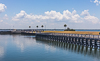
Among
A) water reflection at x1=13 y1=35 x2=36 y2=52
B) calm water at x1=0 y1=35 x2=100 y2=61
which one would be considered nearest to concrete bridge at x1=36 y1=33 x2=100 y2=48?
calm water at x1=0 y1=35 x2=100 y2=61

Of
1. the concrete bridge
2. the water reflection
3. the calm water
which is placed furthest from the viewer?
the water reflection

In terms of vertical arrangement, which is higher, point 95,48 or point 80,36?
point 80,36

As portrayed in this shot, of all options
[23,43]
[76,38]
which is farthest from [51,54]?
[23,43]

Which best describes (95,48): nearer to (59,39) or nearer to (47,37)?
(59,39)

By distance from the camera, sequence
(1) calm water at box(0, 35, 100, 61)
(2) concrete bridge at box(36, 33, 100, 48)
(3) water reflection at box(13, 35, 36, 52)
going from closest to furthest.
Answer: (1) calm water at box(0, 35, 100, 61), (2) concrete bridge at box(36, 33, 100, 48), (3) water reflection at box(13, 35, 36, 52)

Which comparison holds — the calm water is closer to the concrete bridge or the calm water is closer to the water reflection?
the concrete bridge

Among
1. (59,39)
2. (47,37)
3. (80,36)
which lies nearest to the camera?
(80,36)

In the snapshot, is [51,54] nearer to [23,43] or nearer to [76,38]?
[76,38]

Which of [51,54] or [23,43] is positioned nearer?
[51,54]

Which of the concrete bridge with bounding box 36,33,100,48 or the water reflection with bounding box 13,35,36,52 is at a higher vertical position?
the concrete bridge with bounding box 36,33,100,48

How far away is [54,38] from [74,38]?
16.9 meters

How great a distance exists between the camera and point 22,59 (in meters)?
31.6

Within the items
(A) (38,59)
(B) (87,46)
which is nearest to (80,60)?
(A) (38,59)

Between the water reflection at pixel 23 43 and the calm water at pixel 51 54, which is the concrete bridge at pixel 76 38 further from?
the water reflection at pixel 23 43
